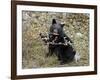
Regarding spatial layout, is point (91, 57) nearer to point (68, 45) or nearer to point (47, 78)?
point (68, 45)

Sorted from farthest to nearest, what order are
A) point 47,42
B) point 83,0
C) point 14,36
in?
point 83,0 → point 47,42 → point 14,36

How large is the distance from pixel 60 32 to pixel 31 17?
30 cm

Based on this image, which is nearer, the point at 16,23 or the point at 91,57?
the point at 16,23

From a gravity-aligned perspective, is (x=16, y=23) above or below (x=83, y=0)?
below

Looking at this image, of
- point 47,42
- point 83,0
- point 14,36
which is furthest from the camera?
point 83,0

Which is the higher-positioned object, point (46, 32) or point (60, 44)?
point (46, 32)

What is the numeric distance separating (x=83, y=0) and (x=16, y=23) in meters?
0.68

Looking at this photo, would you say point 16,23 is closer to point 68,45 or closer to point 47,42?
point 47,42

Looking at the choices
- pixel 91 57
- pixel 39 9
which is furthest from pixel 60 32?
pixel 91 57

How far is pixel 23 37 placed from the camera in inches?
65.9

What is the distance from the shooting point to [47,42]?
175 cm

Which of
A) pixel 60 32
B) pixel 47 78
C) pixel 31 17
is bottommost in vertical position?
pixel 47 78

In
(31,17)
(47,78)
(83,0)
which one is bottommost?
(47,78)

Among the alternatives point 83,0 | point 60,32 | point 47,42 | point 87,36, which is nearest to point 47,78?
point 47,42
